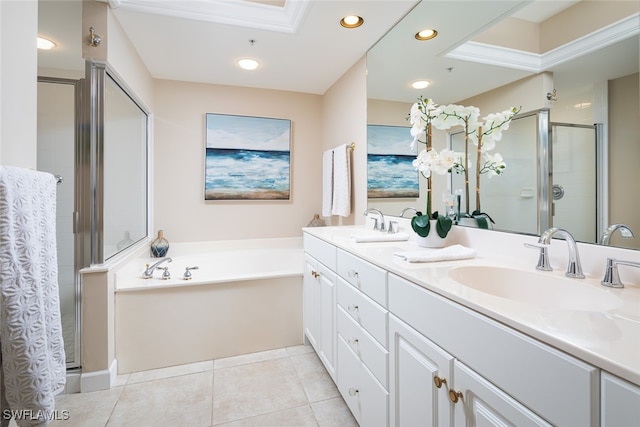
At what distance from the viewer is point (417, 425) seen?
1004mm

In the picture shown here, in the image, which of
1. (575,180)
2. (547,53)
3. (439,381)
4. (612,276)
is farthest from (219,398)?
(547,53)

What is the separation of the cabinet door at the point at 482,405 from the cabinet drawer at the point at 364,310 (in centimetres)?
38

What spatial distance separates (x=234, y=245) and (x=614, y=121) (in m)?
2.96

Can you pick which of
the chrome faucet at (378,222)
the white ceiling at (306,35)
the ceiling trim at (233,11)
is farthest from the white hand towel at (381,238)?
the ceiling trim at (233,11)

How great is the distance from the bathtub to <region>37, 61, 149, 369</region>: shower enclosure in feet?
0.79

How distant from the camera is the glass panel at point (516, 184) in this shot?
47.4 inches

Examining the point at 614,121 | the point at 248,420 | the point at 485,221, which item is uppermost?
the point at 614,121

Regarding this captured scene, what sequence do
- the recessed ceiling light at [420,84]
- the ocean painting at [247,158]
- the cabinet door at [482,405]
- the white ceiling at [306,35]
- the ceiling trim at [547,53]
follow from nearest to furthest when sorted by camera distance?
1. the cabinet door at [482,405]
2. the ceiling trim at [547,53]
3. the white ceiling at [306,35]
4. the recessed ceiling light at [420,84]
5. the ocean painting at [247,158]

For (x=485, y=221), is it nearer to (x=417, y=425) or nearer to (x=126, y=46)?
(x=417, y=425)

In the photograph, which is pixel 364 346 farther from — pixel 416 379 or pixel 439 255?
pixel 439 255

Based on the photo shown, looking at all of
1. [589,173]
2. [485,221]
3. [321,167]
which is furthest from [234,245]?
[589,173]

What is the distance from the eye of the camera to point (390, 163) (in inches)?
83.0

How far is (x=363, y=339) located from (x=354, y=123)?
1.81m

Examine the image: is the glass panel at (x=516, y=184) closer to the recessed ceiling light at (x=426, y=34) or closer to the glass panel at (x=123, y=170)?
the recessed ceiling light at (x=426, y=34)
